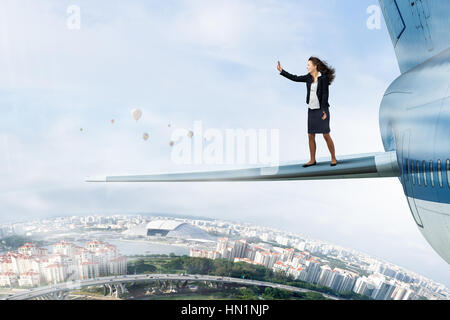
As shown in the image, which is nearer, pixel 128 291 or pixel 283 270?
pixel 128 291

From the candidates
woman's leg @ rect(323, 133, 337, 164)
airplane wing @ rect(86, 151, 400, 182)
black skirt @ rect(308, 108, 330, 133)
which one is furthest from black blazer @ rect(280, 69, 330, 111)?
airplane wing @ rect(86, 151, 400, 182)

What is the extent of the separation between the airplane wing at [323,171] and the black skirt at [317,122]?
72 cm

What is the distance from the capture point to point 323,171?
7.32 m

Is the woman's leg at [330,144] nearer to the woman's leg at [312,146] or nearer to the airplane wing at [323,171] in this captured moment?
the airplane wing at [323,171]

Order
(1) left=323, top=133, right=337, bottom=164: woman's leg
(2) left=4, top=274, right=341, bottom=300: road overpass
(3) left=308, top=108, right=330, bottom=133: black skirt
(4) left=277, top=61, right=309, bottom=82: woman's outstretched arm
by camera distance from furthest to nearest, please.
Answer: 1. (2) left=4, top=274, right=341, bottom=300: road overpass
2. (1) left=323, top=133, right=337, bottom=164: woman's leg
3. (3) left=308, top=108, right=330, bottom=133: black skirt
4. (4) left=277, top=61, right=309, bottom=82: woman's outstretched arm

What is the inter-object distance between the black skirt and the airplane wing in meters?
0.72

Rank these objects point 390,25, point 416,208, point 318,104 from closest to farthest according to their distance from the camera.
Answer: point 416,208 → point 318,104 → point 390,25

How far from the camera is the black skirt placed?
6852 millimetres

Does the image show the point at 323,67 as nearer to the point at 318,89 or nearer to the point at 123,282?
the point at 318,89

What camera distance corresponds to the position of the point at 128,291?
1291 cm

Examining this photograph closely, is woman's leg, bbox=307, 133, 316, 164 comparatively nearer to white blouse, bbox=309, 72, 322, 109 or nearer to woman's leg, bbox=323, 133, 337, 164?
woman's leg, bbox=323, 133, 337, 164

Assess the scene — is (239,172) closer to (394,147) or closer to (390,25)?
(394,147)
